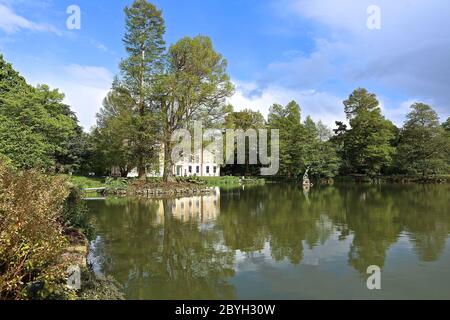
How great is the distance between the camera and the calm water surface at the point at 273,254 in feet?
21.4

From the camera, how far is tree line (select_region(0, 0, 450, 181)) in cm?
2472

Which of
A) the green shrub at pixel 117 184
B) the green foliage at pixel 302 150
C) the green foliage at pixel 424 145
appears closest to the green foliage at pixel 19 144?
the green shrub at pixel 117 184

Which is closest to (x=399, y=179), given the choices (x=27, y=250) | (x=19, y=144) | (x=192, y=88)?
(x=192, y=88)

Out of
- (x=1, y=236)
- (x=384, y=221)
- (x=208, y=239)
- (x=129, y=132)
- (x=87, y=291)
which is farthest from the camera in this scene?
(x=129, y=132)

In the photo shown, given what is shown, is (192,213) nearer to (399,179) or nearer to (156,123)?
(156,123)

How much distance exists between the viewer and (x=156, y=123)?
29.5 m

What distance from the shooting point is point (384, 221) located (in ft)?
46.5

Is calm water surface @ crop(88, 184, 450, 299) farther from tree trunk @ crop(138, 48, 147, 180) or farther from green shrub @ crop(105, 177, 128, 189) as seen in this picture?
tree trunk @ crop(138, 48, 147, 180)

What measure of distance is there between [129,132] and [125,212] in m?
13.5

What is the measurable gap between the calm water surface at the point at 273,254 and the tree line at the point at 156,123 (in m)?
10.4

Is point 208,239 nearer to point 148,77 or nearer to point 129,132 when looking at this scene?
point 129,132
